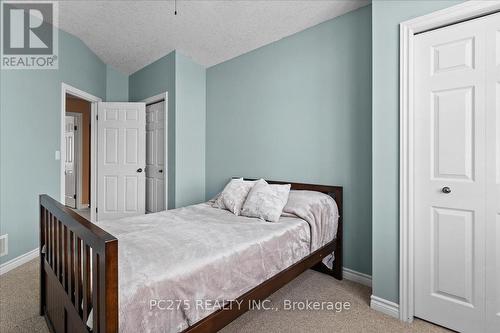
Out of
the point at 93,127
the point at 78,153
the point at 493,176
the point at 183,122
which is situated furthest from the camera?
the point at 78,153

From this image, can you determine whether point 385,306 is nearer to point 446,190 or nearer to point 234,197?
point 446,190

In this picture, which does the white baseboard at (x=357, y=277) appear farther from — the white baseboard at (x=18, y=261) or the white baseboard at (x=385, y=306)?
the white baseboard at (x=18, y=261)

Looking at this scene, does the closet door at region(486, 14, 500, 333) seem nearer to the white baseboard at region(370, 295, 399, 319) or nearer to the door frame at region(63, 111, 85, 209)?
the white baseboard at region(370, 295, 399, 319)

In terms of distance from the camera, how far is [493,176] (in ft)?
5.32

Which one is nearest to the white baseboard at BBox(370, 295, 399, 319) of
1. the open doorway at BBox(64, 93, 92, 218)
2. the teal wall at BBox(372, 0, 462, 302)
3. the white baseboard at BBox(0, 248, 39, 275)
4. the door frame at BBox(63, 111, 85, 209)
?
the teal wall at BBox(372, 0, 462, 302)

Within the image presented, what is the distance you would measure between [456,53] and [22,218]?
406 centimetres

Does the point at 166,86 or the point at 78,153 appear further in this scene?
the point at 78,153

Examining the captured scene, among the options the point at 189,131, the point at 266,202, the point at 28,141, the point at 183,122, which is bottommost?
the point at 266,202

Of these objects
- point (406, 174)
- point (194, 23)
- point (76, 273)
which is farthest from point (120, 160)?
point (406, 174)

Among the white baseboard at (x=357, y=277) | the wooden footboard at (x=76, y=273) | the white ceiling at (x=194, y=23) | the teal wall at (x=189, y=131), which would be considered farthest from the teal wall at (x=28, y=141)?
the white baseboard at (x=357, y=277)

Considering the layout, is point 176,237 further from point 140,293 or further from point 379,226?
point 379,226

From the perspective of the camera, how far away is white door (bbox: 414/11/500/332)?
164cm

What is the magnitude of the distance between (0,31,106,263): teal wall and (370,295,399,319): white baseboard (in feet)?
10.9

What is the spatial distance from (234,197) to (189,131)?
5.27ft
